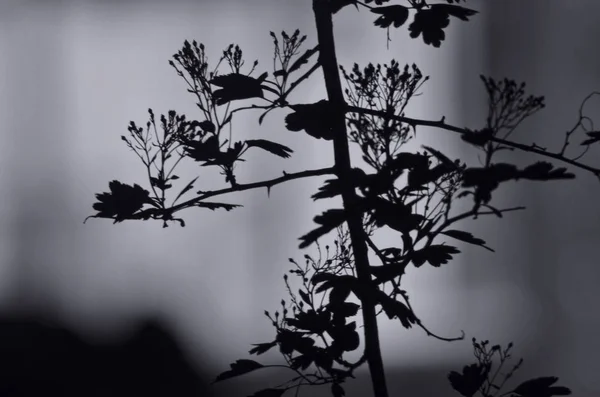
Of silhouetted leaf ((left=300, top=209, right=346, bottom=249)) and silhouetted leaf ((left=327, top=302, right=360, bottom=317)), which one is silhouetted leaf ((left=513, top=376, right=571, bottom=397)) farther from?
silhouetted leaf ((left=300, top=209, right=346, bottom=249))

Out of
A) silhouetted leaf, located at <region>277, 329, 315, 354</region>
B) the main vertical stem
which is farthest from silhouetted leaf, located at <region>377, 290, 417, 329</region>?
silhouetted leaf, located at <region>277, 329, 315, 354</region>

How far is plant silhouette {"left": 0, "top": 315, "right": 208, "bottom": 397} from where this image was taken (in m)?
2.34

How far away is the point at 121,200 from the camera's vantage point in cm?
92

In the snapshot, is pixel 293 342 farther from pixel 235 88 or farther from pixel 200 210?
pixel 200 210

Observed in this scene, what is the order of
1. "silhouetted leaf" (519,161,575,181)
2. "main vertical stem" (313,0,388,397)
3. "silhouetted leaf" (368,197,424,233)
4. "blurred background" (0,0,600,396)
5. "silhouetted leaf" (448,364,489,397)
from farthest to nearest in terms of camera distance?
1. "blurred background" (0,0,600,396)
2. "silhouetted leaf" (448,364,489,397)
3. "main vertical stem" (313,0,388,397)
4. "silhouetted leaf" (368,197,424,233)
5. "silhouetted leaf" (519,161,575,181)

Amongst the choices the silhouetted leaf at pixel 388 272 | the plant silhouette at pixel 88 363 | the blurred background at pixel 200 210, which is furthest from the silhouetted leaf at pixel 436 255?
the plant silhouette at pixel 88 363

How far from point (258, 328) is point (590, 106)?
57.7 inches

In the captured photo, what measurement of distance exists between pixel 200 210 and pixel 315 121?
1.49 meters

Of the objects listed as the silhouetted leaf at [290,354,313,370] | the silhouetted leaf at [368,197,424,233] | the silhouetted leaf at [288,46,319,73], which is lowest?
the silhouetted leaf at [290,354,313,370]

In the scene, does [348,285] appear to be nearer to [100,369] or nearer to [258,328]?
[258,328]

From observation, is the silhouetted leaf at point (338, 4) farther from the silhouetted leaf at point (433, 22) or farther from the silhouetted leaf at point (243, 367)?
the silhouetted leaf at point (243, 367)

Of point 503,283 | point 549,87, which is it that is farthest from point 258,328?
point 549,87

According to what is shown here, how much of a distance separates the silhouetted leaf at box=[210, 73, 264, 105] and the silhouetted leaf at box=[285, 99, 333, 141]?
6 cm

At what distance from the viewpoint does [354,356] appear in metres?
2.34
